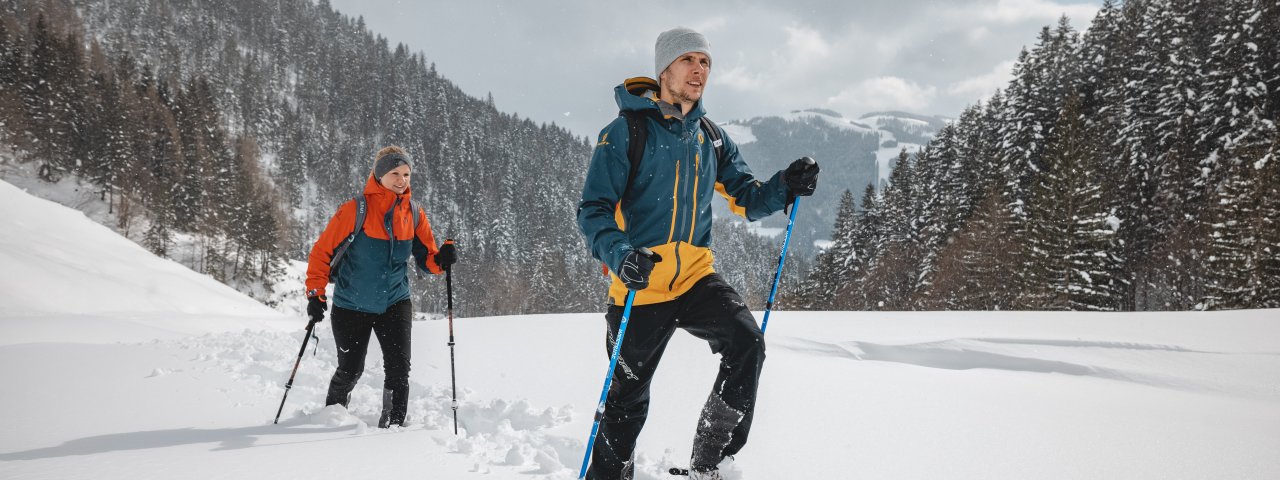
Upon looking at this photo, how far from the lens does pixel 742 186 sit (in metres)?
3.25

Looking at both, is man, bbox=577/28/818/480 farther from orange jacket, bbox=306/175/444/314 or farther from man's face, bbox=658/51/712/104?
orange jacket, bbox=306/175/444/314

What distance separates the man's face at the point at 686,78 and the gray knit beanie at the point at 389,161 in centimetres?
260

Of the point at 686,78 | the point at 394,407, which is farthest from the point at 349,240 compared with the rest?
the point at 686,78

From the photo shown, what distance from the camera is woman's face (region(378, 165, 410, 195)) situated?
14.8 ft

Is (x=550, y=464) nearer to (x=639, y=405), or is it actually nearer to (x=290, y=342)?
(x=639, y=405)

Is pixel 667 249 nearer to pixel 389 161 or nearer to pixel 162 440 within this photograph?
pixel 389 161

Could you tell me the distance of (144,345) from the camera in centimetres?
721

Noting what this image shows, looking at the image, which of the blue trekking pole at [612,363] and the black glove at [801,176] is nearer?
the blue trekking pole at [612,363]

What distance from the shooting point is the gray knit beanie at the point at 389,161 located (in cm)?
452

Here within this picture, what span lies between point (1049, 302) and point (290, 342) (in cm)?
2959

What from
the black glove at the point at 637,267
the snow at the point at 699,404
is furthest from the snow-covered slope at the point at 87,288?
the black glove at the point at 637,267

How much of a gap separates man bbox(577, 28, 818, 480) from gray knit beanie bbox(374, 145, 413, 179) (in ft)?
8.16

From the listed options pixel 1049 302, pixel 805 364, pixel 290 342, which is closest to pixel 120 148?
pixel 290 342

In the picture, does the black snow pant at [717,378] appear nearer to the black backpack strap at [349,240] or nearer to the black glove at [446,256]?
the black glove at [446,256]
